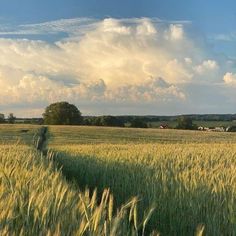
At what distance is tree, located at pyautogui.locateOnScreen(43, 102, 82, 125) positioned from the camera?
79.0 m

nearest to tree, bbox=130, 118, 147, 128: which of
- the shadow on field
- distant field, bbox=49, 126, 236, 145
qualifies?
distant field, bbox=49, 126, 236, 145

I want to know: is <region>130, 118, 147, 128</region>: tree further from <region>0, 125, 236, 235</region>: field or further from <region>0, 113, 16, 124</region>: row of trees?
<region>0, 125, 236, 235</region>: field

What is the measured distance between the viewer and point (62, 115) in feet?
266

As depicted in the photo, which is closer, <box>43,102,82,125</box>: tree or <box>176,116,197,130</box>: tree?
<box>176,116,197,130</box>: tree

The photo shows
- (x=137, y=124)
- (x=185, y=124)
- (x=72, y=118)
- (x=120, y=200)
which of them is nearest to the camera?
(x=120, y=200)

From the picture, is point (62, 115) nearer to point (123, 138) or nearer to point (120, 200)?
point (123, 138)

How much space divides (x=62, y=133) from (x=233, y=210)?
3725cm

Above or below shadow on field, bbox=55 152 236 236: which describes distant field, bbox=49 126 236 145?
below

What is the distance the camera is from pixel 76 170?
35.3 feet

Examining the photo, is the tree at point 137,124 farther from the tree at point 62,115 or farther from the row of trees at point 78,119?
the tree at point 62,115

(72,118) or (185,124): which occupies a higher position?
(72,118)

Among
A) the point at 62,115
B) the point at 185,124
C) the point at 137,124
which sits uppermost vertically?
the point at 62,115

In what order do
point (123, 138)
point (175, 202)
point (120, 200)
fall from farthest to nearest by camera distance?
point (123, 138)
point (120, 200)
point (175, 202)

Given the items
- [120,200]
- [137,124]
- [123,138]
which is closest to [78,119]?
[137,124]
